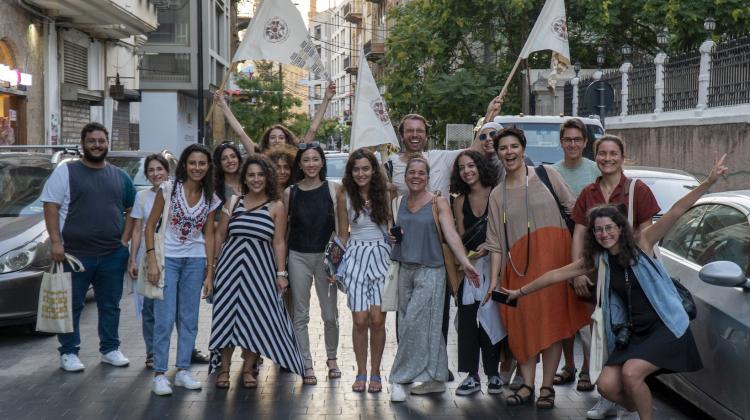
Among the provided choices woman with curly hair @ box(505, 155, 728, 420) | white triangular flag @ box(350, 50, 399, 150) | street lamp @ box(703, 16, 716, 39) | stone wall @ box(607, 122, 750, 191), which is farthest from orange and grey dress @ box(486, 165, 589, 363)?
street lamp @ box(703, 16, 716, 39)

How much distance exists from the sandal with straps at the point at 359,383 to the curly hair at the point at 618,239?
6.62 feet

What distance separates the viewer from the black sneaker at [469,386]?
24.2 ft

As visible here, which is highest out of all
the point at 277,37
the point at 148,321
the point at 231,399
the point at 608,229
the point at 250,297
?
the point at 277,37

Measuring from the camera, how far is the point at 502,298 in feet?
22.7

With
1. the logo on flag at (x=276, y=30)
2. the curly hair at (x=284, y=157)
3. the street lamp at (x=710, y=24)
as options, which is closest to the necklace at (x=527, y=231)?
the curly hair at (x=284, y=157)

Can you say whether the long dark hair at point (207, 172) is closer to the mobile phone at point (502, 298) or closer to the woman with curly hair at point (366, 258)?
the woman with curly hair at point (366, 258)

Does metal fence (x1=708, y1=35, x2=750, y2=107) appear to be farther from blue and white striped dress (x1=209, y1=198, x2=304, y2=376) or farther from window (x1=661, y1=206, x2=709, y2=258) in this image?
blue and white striped dress (x1=209, y1=198, x2=304, y2=376)

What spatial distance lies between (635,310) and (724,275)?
646 millimetres

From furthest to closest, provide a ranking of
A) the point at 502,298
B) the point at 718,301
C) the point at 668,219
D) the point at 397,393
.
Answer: the point at 397,393 → the point at 502,298 → the point at 668,219 → the point at 718,301

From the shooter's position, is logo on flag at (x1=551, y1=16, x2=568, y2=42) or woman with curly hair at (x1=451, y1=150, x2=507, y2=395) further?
logo on flag at (x1=551, y1=16, x2=568, y2=42)

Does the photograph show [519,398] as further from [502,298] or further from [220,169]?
[220,169]

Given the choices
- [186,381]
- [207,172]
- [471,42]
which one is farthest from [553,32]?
A: [471,42]

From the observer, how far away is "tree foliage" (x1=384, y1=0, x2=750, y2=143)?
30594mm

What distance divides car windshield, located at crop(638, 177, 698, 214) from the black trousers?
14.8 ft
